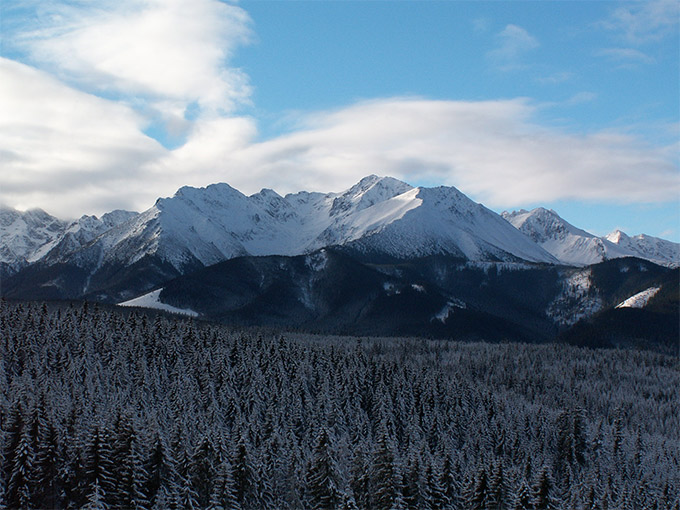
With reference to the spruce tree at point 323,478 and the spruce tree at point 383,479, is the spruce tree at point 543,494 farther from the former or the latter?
the spruce tree at point 323,478

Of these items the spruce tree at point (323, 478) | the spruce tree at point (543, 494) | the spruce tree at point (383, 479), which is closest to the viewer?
the spruce tree at point (543, 494)

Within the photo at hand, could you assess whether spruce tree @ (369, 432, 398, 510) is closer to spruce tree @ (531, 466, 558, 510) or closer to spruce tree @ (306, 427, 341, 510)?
spruce tree @ (306, 427, 341, 510)

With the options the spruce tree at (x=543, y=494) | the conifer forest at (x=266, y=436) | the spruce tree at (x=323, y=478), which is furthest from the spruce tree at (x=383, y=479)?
the spruce tree at (x=543, y=494)

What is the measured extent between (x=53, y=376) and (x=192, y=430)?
40.9m

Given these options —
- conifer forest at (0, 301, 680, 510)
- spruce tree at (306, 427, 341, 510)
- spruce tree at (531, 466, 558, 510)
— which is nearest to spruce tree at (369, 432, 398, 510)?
conifer forest at (0, 301, 680, 510)

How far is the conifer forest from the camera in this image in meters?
88.7

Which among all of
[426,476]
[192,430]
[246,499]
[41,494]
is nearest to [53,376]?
[192,430]

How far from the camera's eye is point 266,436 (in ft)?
418

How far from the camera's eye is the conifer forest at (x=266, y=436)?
3492 inches

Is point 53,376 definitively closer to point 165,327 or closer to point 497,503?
point 165,327

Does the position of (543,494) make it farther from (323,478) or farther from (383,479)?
(323,478)

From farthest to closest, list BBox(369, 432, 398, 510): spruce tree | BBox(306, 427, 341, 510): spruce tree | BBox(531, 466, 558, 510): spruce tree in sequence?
BBox(369, 432, 398, 510): spruce tree < BBox(306, 427, 341, 510): spruce tree < BBox(531, 466, 558, 510): spruce tree

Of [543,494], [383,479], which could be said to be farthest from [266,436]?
[543,494]

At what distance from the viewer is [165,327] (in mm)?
193875
